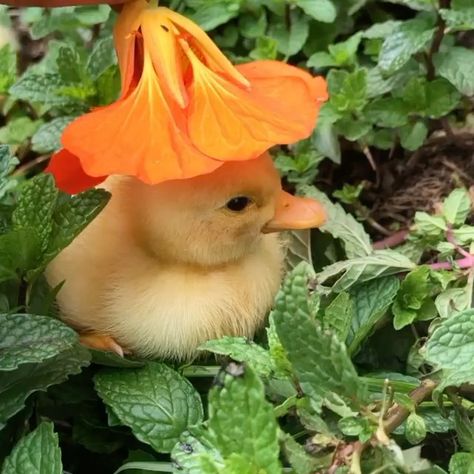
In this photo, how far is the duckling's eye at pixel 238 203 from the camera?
91 centimetres

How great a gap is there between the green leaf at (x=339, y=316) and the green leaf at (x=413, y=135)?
1.21 ft

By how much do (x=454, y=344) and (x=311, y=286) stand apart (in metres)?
0.20

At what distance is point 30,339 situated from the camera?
862 mm

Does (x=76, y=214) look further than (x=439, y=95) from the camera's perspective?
No

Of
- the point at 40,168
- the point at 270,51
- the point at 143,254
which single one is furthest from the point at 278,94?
the point at 40,168

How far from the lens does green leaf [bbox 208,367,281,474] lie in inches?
26.1

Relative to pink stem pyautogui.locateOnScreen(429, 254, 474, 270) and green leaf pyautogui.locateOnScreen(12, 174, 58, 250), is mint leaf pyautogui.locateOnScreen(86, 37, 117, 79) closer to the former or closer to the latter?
green leaf pyautogui.locateOnScreen(12, 174, 58, 250)

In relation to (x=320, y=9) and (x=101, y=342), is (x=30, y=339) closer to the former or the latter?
(x=101, y=342)

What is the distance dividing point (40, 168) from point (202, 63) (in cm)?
48

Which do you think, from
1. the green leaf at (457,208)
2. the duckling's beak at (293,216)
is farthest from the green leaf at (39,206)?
the green leaf at (457,208)

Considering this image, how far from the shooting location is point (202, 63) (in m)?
0.91

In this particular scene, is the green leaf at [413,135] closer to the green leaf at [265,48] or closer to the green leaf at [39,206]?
the green leaf at [265,48]

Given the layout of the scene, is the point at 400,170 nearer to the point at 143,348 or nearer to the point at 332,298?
the point at 332,298

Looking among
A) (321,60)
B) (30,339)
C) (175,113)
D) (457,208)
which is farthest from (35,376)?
(321,60)
